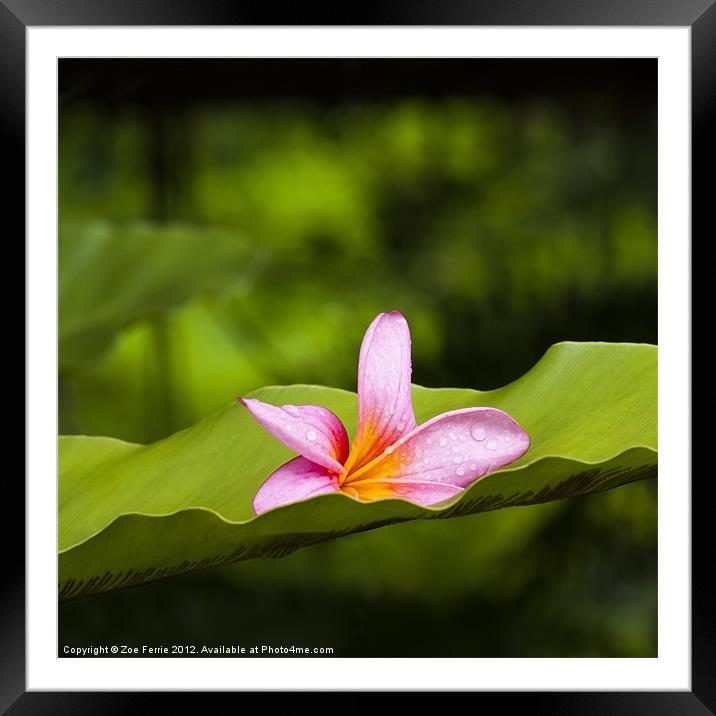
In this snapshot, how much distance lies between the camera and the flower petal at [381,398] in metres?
0.70

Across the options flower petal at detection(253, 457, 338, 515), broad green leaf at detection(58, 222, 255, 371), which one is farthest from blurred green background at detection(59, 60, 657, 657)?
flower petal at detection(253, 457, 338, 515)

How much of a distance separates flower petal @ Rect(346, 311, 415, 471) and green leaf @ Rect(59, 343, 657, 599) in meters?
0.02

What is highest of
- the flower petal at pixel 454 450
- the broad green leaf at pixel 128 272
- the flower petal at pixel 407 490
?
the broad green leaf at pixel 128 272

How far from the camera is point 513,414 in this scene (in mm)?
722

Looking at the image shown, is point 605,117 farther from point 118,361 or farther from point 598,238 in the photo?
point 118,361

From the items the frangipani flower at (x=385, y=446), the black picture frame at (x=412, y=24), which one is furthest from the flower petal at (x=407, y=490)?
the black picture frame at (x=412, y=24)

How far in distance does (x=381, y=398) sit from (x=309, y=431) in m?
0.07

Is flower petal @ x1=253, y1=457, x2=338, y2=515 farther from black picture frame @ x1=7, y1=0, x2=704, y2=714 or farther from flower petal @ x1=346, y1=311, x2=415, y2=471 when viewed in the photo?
black picture frame @ x1=7, y1=0, x2=704, y2=714

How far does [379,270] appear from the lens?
0.79 m

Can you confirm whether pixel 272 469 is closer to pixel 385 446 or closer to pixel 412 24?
pixel 385 446

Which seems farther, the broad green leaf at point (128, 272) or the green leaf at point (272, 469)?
the broad green leaf at point (128, 272)

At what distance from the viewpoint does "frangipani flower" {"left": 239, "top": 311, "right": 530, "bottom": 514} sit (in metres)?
0.68

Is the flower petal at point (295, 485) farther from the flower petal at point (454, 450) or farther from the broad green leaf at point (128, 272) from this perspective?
the broad green leaf at point (128, 272)

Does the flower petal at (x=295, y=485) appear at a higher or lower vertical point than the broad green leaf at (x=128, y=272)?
lower
